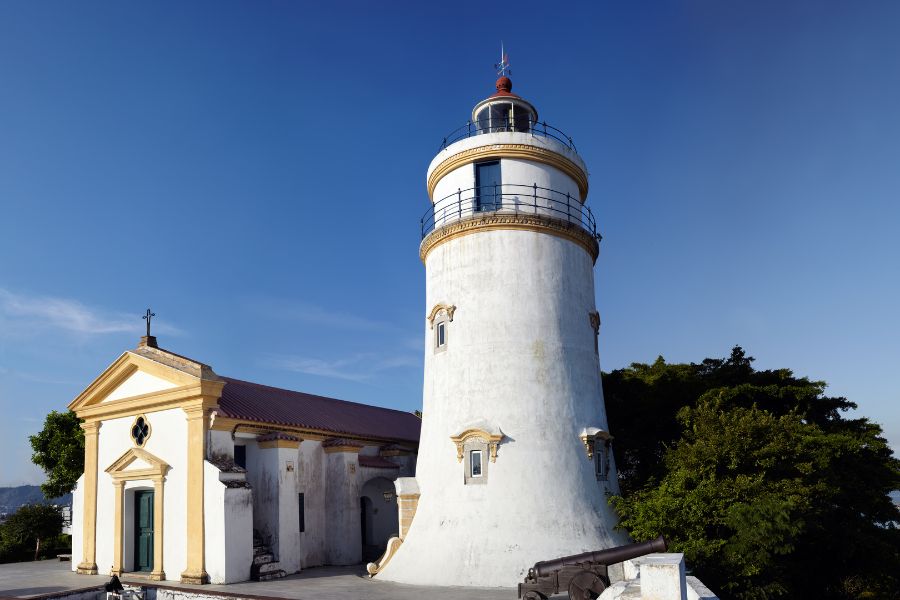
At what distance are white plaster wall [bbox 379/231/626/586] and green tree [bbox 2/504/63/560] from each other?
64.0 ft

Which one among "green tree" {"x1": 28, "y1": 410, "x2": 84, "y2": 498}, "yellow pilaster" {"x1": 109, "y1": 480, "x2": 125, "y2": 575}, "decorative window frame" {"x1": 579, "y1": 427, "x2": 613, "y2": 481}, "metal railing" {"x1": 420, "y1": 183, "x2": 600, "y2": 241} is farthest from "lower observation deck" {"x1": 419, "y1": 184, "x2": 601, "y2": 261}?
"green tree" {"x1": 28, "y1": 410, "x2": 84, "y2": 498}

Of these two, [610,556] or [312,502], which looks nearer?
[610,556]

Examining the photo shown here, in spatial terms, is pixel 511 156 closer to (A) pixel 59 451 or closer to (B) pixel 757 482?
(B) pixel 757 482

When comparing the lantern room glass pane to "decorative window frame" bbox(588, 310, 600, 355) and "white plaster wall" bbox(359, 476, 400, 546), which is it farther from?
"white plaster wall" bbox(359, 476, 400, 546)

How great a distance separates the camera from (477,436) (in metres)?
19.2

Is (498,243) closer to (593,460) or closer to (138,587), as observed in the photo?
(593,460)

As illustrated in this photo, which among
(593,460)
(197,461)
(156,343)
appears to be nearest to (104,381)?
(156,343)

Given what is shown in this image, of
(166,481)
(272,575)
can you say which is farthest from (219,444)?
(272,575)

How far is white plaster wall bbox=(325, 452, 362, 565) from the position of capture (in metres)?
23.4

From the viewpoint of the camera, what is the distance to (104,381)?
23.8 meters

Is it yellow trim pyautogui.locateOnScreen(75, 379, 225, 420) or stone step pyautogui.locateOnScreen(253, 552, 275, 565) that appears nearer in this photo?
stone step pyautogui.locateOnScreen(253, 552, 275, 565)

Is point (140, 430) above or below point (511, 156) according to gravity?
below

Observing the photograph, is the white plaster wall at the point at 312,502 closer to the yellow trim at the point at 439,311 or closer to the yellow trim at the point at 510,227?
the yellow trim at the point at 439,311

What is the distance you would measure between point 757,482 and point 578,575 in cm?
653
